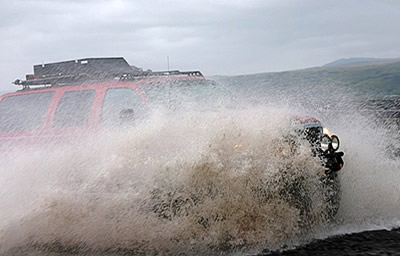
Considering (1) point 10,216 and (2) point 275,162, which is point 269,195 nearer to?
(2) point 275,162

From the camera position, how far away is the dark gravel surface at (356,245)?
490cm

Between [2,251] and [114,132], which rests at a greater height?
[114,132]

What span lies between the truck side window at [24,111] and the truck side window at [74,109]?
0.27 meters

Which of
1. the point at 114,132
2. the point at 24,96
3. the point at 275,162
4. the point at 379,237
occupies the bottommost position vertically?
the point at 379,237

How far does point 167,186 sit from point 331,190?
174cm

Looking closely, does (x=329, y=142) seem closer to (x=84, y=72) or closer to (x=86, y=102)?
(x=86, y=102)

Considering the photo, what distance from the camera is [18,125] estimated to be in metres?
6.82

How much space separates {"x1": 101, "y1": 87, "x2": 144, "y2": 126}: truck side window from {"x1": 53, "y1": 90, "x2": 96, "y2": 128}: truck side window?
0.26 meters

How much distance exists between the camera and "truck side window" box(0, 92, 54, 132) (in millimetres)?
6780

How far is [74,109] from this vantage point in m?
6.61

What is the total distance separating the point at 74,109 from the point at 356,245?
3858mm

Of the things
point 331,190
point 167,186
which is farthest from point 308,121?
point 167,186

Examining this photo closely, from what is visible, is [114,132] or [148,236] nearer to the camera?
[148,236]

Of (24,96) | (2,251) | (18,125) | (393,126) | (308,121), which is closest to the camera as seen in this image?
(2,251)
